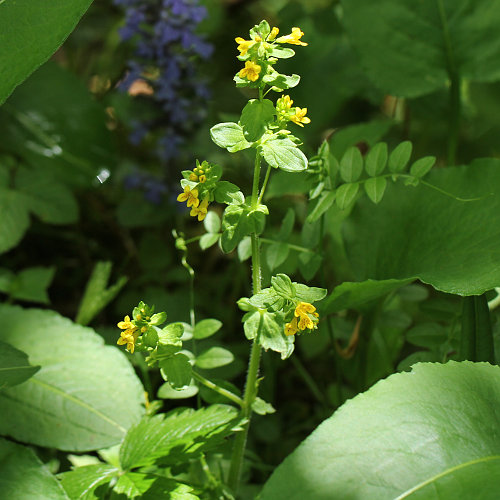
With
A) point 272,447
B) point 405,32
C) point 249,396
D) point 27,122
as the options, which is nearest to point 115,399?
point 249,396

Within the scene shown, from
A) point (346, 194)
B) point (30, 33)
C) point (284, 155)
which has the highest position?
point (30, 33)

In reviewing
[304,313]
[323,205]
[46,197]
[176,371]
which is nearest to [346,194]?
[323,205]

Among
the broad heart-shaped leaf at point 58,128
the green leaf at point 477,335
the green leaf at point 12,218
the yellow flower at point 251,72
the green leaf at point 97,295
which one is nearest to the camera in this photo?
the yellow flower at point 251,72

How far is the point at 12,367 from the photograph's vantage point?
3.02ft

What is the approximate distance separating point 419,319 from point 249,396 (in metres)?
0.66

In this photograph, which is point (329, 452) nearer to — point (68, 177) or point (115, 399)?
point (115, 399)

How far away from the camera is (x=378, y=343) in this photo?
134 centimetres

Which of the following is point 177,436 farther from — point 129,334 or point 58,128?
point 58,128

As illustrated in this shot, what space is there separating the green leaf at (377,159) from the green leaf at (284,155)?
0.91ft

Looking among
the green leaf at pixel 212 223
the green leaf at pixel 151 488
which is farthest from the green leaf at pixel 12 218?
the green leaf at pixel 151 488

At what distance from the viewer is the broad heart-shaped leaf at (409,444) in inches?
29.1

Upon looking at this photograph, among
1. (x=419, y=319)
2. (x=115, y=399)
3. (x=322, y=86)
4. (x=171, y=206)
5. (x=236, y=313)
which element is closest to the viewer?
(x=115, y=399)

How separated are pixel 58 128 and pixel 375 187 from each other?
112 centimetres

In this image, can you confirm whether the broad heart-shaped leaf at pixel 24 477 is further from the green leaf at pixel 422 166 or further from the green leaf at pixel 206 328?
the green leaf at pixel 422 166
